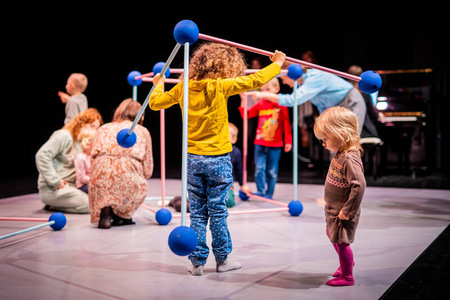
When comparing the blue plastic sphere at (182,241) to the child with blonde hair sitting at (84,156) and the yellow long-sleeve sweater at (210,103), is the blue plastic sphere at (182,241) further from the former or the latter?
the child with blonde hair sitting at (84,156)

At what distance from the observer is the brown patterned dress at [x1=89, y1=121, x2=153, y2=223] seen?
311cm

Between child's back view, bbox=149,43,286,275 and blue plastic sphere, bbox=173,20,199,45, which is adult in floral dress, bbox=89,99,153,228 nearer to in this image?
child's back view, bbox=149,43,286,275

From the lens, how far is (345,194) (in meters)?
1.98

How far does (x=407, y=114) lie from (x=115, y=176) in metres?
4.74

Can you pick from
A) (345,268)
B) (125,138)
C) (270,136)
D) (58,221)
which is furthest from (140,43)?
(345,268)

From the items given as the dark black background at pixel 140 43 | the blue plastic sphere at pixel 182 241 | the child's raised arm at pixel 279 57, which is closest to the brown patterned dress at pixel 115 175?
the child's raised arm at pixel 279 57

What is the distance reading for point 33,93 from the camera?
6.97 m

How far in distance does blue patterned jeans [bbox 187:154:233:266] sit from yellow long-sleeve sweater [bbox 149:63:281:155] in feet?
0.17

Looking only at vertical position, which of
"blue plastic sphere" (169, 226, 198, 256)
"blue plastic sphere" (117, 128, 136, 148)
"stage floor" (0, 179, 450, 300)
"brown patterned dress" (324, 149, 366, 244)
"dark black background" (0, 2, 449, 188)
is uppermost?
"dark black background" (0, 2, 449, 188)

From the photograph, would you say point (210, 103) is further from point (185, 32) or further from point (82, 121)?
point (82, 121)

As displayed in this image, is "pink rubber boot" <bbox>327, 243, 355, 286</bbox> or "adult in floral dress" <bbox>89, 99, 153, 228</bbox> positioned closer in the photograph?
"pink rubber boot" <bbox>327, 243, 355, 286</bbox>

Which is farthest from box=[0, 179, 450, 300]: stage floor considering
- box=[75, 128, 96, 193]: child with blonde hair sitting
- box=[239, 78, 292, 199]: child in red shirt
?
box=[239, 78, 292, 199]: child in red shirt

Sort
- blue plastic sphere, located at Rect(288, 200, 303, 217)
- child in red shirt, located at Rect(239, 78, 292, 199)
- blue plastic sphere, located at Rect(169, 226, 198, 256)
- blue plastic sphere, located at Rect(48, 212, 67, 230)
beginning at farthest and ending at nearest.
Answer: child in red shirt, located at Rect(239, 78, 292, 199)
blue plastic sphere, located at Rect(288, 200, 303, 217)
blue plastic sphere, located at Rect(48, 212, 67, 230)
blue plastic sphere, located at Rect(169, 226, 198, 256)

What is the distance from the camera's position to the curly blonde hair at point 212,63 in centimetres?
211
